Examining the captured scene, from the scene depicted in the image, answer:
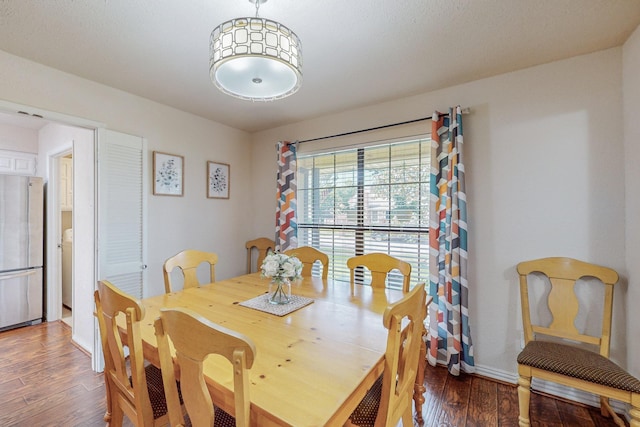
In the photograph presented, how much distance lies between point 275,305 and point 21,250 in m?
3.64

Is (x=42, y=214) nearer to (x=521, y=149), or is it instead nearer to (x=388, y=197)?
(x=388, y=197)

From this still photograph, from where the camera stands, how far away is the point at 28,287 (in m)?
3.35

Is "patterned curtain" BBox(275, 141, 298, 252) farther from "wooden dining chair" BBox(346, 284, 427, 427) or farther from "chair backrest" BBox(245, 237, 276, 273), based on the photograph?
"wooden dining chair" BBox(346, 284, 427, 427)

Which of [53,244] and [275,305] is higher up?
[53,244]

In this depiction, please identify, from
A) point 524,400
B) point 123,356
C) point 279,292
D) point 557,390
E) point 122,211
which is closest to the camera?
point 123,356

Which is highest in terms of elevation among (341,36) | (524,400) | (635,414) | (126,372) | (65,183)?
(341,36)

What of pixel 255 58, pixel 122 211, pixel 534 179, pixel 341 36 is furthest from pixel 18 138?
pixel 534 179

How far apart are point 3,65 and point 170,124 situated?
3.91 feet

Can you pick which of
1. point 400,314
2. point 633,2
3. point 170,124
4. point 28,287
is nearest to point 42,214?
point 28,287

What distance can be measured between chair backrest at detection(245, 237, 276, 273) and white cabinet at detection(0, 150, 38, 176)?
306 centimetres

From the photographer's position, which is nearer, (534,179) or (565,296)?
(565,296)

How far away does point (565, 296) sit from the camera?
1958mm

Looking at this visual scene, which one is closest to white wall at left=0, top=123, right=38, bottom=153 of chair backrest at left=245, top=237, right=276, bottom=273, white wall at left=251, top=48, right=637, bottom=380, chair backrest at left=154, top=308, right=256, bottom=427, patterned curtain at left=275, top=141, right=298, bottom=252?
chair backrest at left=245, top=237, right=276, bottom=273

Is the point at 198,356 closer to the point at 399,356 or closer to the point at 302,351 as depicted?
the point at 302,351
